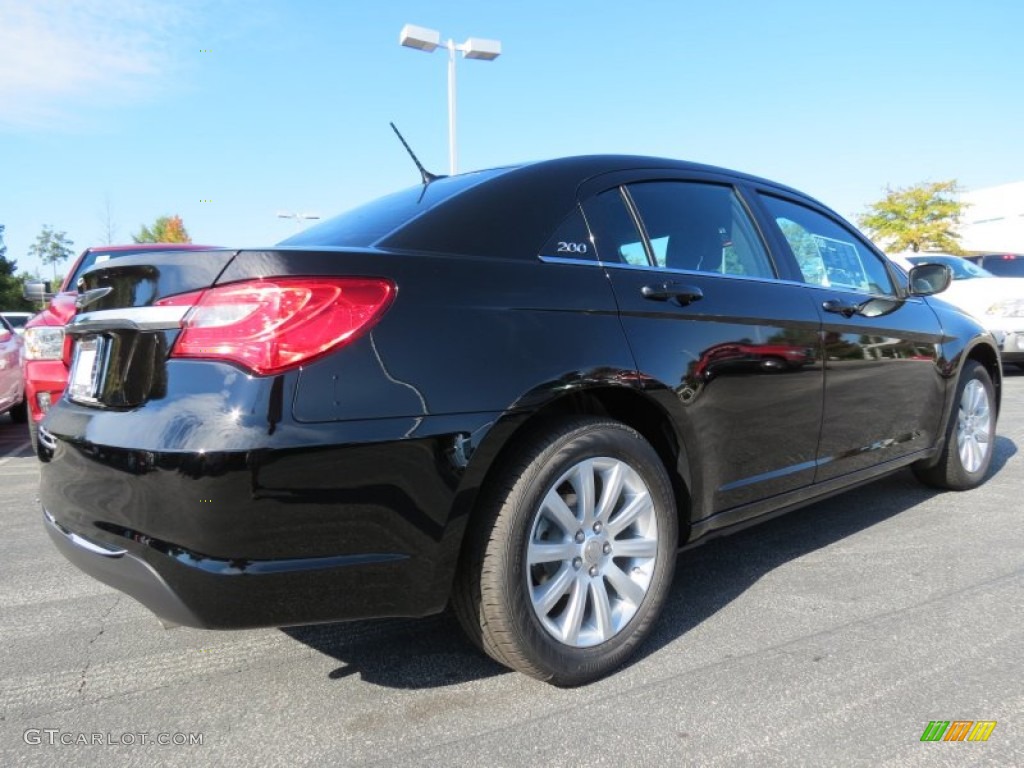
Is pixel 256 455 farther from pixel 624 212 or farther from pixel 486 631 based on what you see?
pixel 624 212

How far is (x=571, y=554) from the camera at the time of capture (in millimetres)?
2162

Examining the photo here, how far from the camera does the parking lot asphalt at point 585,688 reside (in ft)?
6.18

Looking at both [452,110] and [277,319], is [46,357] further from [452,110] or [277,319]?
[452,110]

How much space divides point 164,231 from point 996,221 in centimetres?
5394

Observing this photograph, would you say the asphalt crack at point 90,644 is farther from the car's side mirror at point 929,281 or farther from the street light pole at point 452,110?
the street light pole at point 452,110

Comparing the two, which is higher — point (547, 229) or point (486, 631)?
point (547, 229)

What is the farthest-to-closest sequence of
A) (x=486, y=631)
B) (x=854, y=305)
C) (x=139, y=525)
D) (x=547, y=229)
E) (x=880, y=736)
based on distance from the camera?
1. (x=854, y=305)
2. (x=547, y=229)
3. (x=486, y=631)
4. (x=880, y=736)
5. (x=139, y=525)

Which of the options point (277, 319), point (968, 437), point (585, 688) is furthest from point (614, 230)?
point (968, 437)

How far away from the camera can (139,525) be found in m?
1.77

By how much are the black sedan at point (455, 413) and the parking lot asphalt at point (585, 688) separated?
0.23 metres

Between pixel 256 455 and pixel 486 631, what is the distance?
807 mm

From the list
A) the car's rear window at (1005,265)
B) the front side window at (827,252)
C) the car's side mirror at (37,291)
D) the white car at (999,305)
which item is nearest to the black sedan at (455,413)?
the front side window at (827,252)

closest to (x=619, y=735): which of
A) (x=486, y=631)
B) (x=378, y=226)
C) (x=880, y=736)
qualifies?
(x=486, y=631)

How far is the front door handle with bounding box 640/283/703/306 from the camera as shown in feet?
7.89
